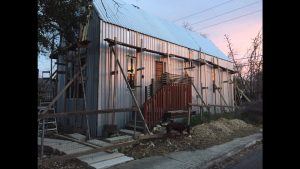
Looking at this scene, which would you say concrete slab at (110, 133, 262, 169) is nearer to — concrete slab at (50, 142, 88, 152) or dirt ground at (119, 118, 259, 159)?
dirt ground at (119, 118, 259, 159)

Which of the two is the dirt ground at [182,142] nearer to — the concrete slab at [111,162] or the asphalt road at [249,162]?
the concrete slab at [111,162]

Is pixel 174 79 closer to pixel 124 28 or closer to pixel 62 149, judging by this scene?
pixel 124 28

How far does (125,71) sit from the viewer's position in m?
16.0

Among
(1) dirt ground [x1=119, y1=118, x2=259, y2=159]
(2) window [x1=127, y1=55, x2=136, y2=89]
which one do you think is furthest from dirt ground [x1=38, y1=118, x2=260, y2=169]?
(2) window [x1=127, y1=55, x2=136, y2=89]

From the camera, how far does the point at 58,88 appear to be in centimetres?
1836

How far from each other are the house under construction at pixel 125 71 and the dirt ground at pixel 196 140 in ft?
4.17

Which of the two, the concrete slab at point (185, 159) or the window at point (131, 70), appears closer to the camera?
the concrete slab at point (185, 159)

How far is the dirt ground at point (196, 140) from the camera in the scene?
10953mm

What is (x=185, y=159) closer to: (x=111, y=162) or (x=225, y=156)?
(x=225, y=156)

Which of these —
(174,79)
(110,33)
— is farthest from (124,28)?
(174,79)

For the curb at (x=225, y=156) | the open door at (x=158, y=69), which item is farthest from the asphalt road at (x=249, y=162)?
the open door at (x=158, y=69)

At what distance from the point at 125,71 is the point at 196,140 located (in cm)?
514

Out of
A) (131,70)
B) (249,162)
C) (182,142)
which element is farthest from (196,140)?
(131,70)
